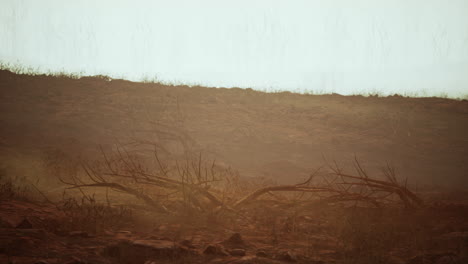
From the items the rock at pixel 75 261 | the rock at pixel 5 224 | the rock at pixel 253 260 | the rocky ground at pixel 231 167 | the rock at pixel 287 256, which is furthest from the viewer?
the rock at pixel 5 224

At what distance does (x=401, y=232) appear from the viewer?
3.81 meters

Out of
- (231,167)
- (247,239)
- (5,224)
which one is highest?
(5,224)

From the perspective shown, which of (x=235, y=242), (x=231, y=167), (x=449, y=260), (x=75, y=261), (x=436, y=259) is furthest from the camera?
(x=231, y=167)

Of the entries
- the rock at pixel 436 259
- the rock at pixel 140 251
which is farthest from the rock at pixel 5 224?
the rock at pixel 436 259

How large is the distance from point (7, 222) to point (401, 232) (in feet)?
11.6

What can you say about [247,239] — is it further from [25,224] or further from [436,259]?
[25,224]

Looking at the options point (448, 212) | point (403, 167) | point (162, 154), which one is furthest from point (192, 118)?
point (448, 212)

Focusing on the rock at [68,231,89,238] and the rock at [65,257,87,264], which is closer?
the rock at [65,257,87,264]

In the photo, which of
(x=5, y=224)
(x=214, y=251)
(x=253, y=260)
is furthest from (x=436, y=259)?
(x=5, y=224)

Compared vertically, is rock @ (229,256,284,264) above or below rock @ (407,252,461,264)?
below

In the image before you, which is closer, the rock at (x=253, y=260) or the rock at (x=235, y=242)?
the rock at (x=253, y=260)

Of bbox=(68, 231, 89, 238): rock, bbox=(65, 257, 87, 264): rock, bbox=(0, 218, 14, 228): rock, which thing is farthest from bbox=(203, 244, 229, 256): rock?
bbox=(0, 218, 14, 228): rock

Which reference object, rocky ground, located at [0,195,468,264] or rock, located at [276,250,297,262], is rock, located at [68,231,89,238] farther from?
rock, located at [276,250,297,262]

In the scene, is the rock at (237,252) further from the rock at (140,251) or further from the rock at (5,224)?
the rock at (5,224)
